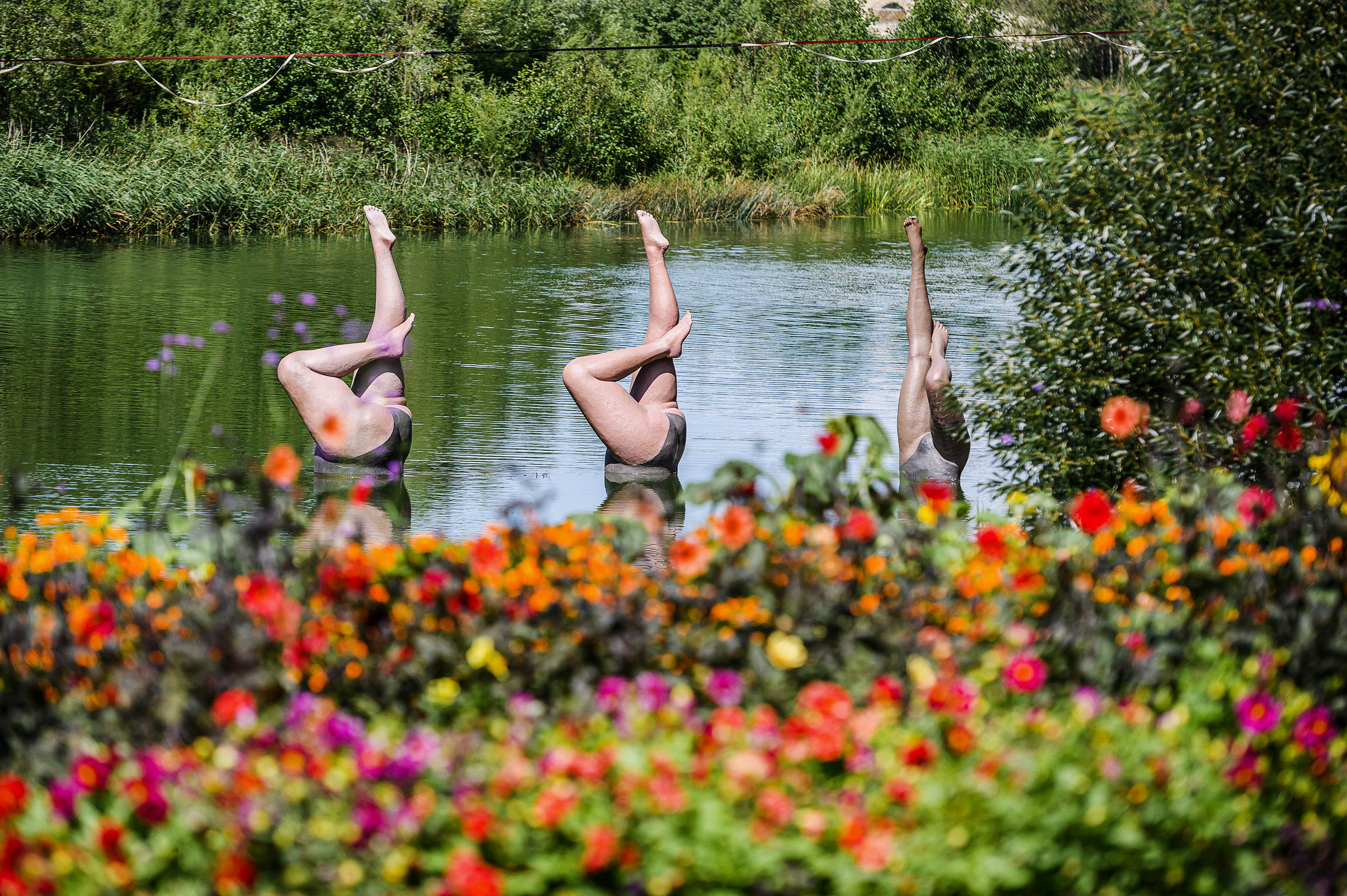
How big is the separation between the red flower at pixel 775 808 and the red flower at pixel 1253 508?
1877mm

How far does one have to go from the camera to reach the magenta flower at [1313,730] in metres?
2.84

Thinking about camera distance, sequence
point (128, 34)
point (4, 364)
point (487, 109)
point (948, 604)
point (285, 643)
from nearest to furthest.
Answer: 1. point (285, 643)
2. point (948, 604)
3. point (4, 364)
4. point (487, 109)
5. point (128, 34)

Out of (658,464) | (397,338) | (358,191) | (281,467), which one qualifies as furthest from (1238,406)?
(358,191)

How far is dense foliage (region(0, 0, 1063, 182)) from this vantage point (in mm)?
31469

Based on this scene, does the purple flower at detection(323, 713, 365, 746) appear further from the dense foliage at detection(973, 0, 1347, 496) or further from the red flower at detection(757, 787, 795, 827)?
the dense foliage at detection(973, 0, 1347, 496)

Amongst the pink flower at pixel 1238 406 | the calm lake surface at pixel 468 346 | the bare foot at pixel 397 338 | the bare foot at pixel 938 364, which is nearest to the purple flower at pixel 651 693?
the calm lake surface at pixel 468 346

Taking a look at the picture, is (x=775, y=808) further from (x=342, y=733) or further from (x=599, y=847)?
(x=342, y=733)

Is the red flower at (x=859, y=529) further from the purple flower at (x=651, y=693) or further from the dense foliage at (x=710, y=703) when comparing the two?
the purple flower at (x=651, y=693)

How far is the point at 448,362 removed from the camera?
36.7ft

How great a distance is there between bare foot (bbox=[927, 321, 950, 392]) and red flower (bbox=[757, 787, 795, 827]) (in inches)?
166

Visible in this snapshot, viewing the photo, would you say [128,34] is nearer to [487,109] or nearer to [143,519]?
[487,109]

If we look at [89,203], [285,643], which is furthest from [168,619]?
[89,203]

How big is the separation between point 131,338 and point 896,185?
77.8 feet

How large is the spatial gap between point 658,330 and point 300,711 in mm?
4782
